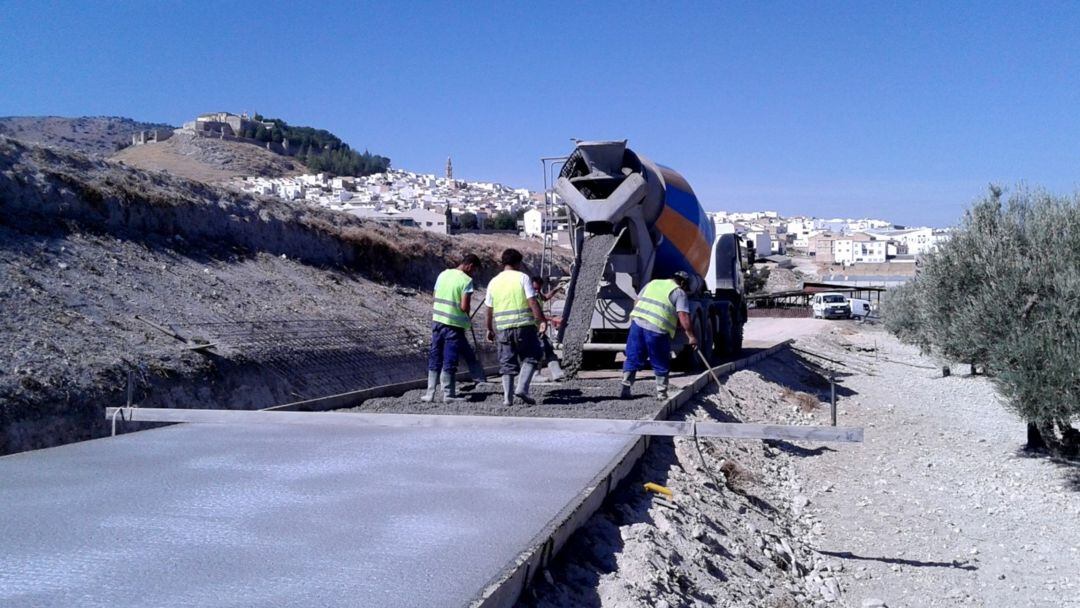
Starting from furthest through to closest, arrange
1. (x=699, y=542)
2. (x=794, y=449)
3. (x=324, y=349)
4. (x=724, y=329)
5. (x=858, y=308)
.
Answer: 1. (x=858, y=308)
2. (x=724, y=329)
3. (x=324, y=349)
4. (x=794, y=449)
5. (x=699, y=542)

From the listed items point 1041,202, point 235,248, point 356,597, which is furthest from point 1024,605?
point 235,248

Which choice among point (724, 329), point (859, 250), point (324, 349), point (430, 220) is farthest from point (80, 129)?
point (724, 329)

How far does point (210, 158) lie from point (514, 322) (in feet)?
349

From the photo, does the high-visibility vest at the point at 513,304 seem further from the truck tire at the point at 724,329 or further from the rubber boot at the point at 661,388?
the truck tire at the point at 724,329

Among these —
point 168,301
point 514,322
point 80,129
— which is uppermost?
point 80,129

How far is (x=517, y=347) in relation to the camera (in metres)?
9.52

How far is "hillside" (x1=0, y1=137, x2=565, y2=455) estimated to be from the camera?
10.7 m

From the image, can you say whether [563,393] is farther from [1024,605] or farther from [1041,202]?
[1041,202]

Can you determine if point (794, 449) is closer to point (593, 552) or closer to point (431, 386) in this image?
point (431, 386)

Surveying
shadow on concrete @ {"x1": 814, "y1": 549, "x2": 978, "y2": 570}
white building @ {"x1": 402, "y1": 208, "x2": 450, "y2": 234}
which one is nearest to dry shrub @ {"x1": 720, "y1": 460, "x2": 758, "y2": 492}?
shadow on concrete @ {"x1": 814, "y1": 549, "x2": 978, "y2": 570}

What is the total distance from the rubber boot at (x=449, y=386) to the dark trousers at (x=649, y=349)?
79.8 inches

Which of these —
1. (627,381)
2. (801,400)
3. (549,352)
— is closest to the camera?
(627,381)

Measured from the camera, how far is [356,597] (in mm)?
3986

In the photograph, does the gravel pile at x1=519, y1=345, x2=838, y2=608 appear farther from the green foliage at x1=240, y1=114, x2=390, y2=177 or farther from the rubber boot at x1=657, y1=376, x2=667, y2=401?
the green foliage at x1=240, y1=114, x2=390, y2=177
